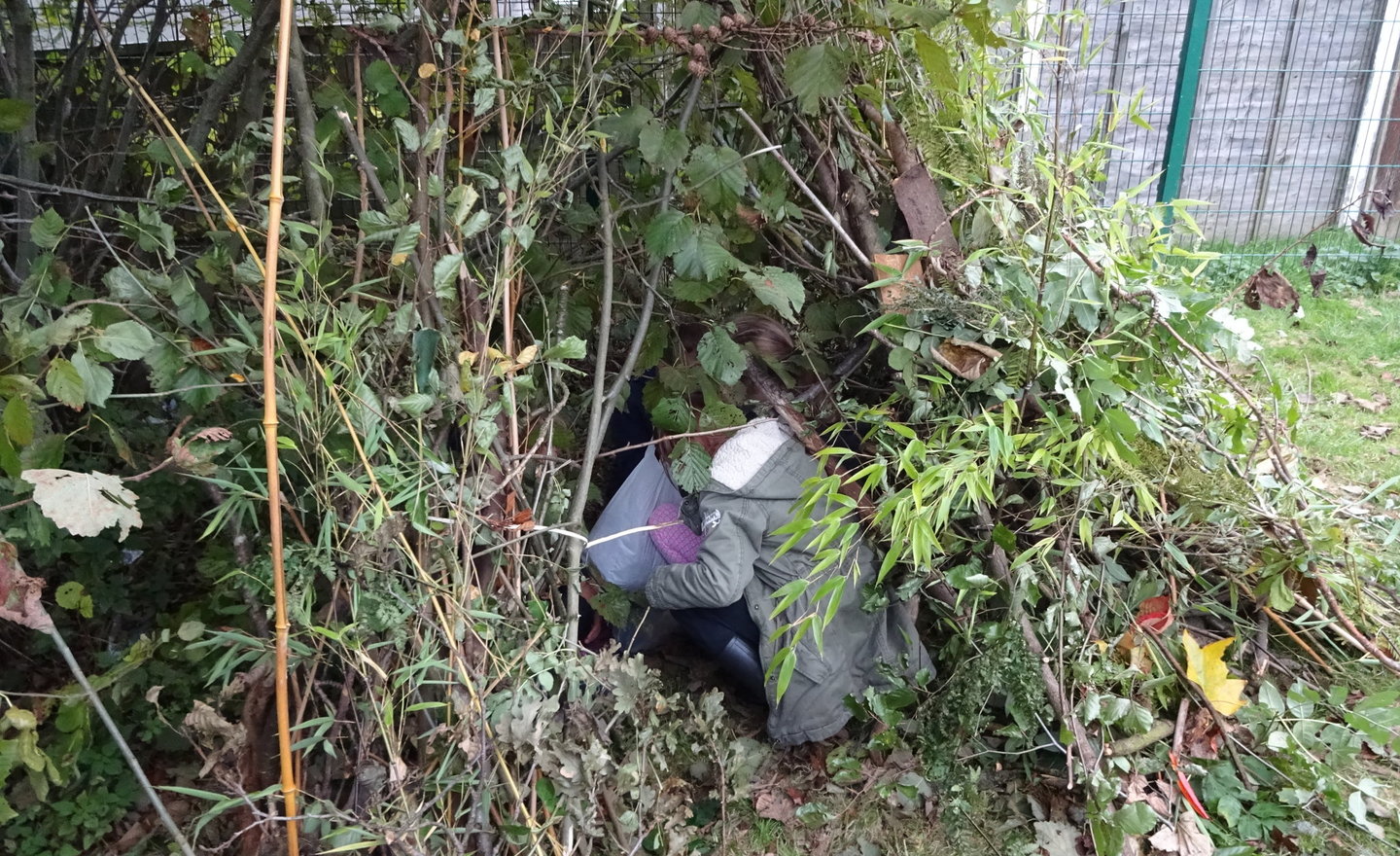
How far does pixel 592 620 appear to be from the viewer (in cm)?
242

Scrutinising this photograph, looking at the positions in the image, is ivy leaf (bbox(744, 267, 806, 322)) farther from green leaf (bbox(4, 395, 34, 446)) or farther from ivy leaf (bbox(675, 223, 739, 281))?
green leaf (bbox(4, 395, 34, 446))

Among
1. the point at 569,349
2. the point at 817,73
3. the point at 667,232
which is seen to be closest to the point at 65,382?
the point at 569,349

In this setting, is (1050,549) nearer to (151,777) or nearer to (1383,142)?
(151,777)

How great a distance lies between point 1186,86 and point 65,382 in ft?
18.0

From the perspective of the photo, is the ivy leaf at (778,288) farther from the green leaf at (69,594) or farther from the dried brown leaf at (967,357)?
the green leaf at (69,594)

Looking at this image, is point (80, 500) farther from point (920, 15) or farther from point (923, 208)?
point (923, 208)

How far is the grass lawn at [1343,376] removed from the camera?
3174 mm

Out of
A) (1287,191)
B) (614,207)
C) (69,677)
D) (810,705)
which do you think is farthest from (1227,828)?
(1287,191)

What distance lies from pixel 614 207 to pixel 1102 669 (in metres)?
1.65

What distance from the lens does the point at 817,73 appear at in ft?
5.70

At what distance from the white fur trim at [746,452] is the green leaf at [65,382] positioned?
4.35ft

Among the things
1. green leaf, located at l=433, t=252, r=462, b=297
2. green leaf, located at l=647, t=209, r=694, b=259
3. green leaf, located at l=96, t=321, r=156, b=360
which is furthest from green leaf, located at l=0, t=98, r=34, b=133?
green leaf, located at l=647, t=209, r=694, b=259

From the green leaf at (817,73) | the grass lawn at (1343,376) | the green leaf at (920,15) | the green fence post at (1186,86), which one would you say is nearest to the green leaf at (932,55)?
the green leaf at (920,15)

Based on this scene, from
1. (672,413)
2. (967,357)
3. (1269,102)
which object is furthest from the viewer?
(1269,102)
